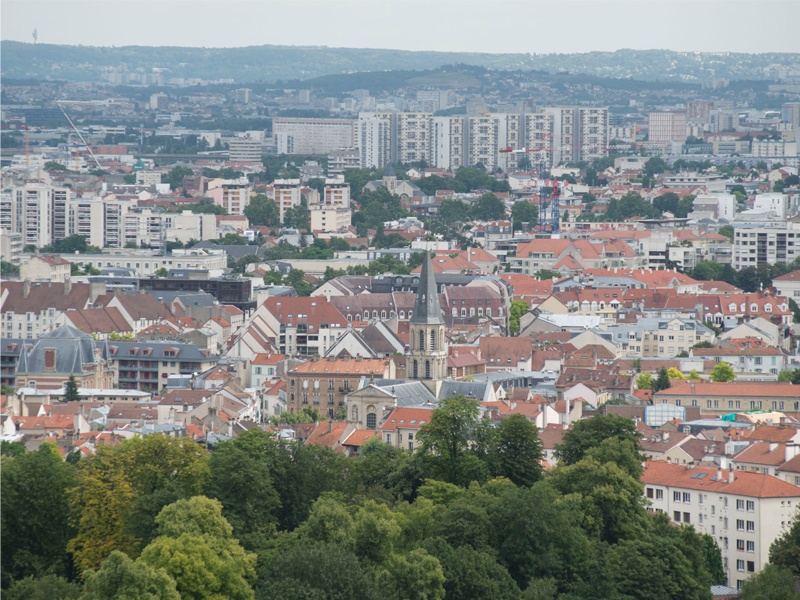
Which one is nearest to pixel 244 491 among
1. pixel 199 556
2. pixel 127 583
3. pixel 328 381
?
pixel 199 556

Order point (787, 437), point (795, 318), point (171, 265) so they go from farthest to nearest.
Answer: point (171, 265)
point (795, 318)
point (787, 437)

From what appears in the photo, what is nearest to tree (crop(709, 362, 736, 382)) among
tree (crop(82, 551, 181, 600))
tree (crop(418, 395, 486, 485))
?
tree (crop(418, 395, 486, 485))

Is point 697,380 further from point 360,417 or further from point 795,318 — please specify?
point 795,318

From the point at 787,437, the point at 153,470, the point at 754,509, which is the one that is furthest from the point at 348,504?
the point at 787,437

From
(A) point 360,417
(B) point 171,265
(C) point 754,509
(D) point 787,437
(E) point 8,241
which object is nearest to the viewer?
(C) point 754,509

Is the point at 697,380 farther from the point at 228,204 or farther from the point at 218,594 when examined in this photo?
the point at 228,204

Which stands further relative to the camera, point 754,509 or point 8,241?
point 8,241

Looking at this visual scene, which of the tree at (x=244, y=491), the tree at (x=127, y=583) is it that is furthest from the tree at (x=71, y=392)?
the tree at (x=127, y=583)
